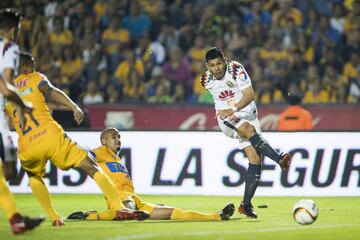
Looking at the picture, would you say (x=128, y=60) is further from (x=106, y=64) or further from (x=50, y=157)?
(x=50, y=157)

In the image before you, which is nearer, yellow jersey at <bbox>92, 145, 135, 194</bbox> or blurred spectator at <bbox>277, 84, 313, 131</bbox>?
yellow jersey at <bbox>92, 145, 135, 194</bbox>

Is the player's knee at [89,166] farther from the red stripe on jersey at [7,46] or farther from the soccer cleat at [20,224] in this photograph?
the red stripe on jersey at [7,46]

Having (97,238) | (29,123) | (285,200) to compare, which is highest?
(29,123)

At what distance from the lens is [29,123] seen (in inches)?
411

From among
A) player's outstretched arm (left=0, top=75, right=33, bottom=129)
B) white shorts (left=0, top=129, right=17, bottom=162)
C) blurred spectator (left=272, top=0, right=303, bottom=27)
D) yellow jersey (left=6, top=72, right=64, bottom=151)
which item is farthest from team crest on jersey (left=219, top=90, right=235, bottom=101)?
blurred spectator (left=272, top=0, right=303, bottom=27)

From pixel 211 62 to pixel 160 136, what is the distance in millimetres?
5109

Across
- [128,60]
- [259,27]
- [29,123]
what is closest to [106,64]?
[128,60]

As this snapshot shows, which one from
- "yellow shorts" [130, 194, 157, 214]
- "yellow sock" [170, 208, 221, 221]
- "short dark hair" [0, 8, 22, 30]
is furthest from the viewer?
"yellow shorts" [130, 194, 157, 214]

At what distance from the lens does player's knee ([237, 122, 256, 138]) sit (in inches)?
483

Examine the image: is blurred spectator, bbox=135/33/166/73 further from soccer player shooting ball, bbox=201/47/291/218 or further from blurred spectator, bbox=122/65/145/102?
soccer player shooting ball, bbox=201/47/291/218

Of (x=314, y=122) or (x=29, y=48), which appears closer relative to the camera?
(x=314, y=122)

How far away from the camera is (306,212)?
10.7 metres

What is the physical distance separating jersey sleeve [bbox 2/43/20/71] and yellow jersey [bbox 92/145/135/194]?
279 centimetres

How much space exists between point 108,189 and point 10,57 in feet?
6.11
